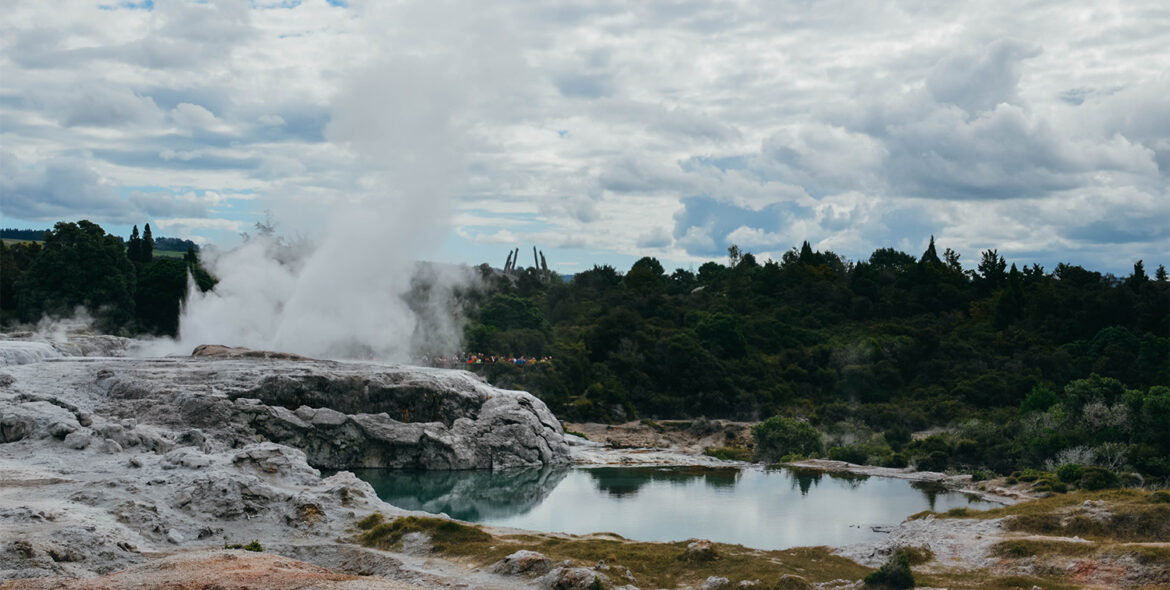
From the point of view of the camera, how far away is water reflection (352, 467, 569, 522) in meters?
33.0

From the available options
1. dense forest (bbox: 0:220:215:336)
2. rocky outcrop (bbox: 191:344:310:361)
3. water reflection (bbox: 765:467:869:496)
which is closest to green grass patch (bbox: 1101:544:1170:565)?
water reflection (bbox: 765:467:869:496)

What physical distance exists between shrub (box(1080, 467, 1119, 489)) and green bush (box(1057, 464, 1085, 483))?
1.23 feet

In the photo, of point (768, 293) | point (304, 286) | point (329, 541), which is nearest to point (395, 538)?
point (329, 541)

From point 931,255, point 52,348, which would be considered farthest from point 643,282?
point 52,348

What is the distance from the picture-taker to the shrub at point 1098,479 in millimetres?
33688

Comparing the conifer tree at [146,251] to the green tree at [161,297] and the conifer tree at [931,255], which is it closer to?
the green tree at [161,297]

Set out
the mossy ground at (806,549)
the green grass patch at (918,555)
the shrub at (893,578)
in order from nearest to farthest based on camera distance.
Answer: the shrub at (893,578) → the mossy ground at (806,549) → the green grass patch at (918,555)

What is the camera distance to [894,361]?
6400 cm

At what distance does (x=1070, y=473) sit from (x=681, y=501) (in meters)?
13.8

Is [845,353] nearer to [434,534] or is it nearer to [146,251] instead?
[434,534]

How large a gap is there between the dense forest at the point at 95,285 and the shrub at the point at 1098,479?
157ft

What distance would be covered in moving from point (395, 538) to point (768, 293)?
2630 inches

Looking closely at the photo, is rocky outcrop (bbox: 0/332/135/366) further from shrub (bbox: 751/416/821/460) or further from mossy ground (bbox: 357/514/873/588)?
shrub (bbox: 751/416/821/460)

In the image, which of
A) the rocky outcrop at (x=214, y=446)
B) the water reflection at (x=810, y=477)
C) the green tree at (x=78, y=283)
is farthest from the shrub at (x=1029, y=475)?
the green tree at (x=78, y=283)
